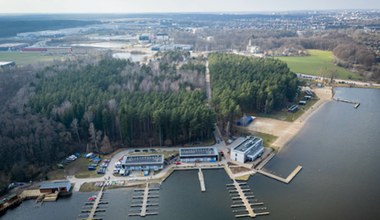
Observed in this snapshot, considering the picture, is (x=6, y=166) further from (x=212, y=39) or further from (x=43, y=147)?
(x=212, y=39)

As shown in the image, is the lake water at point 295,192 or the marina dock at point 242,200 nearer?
the marina dock at point 242,200

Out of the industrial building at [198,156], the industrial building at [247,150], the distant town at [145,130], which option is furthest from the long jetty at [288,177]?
the industrial building at [198,156]

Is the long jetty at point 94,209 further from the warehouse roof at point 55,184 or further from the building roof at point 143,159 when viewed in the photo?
the building roof at point 143,159

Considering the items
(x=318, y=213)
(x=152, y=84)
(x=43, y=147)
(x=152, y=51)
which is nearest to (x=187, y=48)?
(x=152, y=51)

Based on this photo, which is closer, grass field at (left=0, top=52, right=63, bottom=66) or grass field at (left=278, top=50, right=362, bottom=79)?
grass field at (left=278, top=50, right=362, bottom=79)

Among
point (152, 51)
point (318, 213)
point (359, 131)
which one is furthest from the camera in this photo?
point (152, 51)

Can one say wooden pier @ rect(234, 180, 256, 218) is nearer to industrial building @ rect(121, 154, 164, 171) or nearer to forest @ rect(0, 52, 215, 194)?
industrial building @ rect(121, 154, 164, 171)

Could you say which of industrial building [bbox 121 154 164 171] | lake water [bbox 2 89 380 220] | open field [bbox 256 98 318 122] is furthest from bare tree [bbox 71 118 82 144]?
open field [bbox 256 98 318 122]
